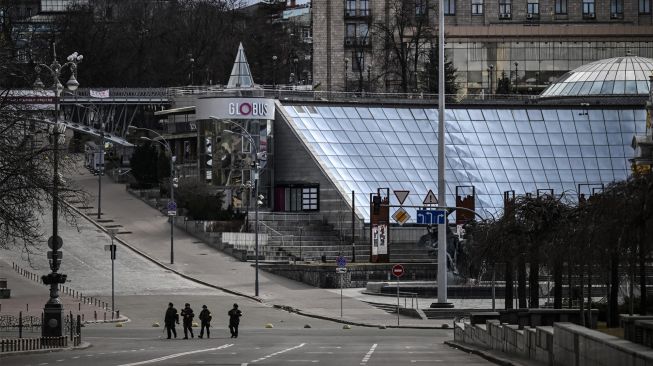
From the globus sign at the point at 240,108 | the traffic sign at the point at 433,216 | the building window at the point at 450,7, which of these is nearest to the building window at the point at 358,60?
the building window at the point at 450,7

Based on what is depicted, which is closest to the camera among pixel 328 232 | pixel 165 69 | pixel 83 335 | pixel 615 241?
pixel 615 241

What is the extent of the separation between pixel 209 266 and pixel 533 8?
199 feet

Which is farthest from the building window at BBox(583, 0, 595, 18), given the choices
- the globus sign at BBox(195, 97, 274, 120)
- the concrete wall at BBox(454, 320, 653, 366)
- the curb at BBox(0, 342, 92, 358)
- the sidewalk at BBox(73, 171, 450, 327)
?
the concrete wall at BBox(454, 320, 653, 366)

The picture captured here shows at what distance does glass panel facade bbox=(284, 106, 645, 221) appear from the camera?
368 ft

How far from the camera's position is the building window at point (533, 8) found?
148 metres

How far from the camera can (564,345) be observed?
37031mm

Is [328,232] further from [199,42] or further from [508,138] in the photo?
[199,42]

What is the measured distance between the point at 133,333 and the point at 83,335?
9.05ft

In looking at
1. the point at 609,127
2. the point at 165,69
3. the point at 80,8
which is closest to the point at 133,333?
the point at 609,127

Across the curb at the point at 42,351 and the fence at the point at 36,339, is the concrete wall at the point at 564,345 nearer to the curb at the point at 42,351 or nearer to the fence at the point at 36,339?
the curb at the point at 42,351

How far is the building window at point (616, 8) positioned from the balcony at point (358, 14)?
2086 centimetres

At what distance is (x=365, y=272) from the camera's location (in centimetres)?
9431

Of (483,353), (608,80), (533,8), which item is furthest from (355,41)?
(483,353)

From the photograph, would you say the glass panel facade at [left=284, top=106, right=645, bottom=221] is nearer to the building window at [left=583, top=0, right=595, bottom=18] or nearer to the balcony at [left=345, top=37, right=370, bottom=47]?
the balcony at [left=345, top=37, right=370, bottom=47]
